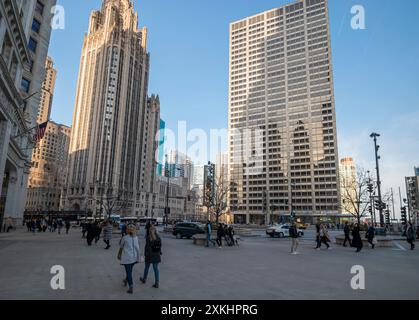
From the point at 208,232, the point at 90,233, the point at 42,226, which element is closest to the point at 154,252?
the point at 208,232

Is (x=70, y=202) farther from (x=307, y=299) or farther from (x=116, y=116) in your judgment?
(x=307, y=299)

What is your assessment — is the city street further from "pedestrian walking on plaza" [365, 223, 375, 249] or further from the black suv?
the black suv

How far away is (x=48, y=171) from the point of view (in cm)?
13275

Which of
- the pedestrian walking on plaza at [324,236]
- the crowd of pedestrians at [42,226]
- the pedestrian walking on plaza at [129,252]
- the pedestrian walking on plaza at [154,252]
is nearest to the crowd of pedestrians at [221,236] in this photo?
the pedestrian walking on plaza at [324,236]

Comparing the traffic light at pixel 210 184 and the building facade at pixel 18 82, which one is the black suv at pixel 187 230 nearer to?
the traffic light at pixel 210 184

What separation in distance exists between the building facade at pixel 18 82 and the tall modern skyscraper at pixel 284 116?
88.1 meters

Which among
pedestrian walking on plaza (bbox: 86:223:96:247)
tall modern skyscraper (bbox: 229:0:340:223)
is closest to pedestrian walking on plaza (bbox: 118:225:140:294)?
pedestrian walking on plaza (bbox: 86:223:96:247)

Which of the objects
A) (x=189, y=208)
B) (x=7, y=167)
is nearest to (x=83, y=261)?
(x=7, y=167)

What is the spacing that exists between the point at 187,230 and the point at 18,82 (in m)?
22.5

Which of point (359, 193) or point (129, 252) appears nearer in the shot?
point (129, 252)

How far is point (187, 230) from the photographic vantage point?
2962 centimetres

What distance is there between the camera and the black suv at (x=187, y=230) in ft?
96.5

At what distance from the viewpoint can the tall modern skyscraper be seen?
359 ft

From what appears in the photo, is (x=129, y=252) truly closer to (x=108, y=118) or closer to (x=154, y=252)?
(x=154, y=252)
